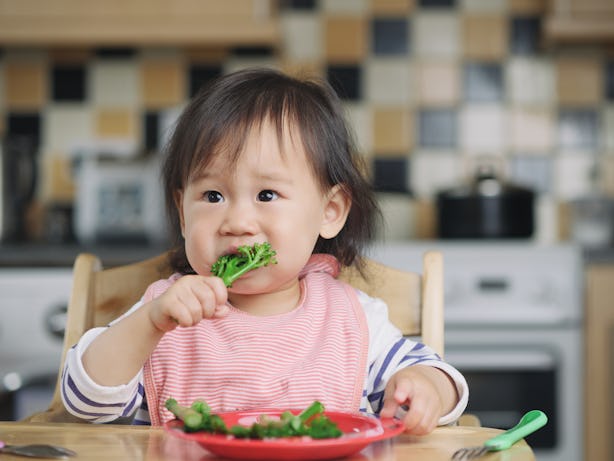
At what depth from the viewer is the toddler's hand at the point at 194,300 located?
853mm

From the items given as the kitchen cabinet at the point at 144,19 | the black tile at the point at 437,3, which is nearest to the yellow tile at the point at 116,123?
the kitchen cabinet at the point at 144,19

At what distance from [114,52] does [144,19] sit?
1.25 feet

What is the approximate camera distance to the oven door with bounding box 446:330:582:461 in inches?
89.5

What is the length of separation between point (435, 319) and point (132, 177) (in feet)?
5.13

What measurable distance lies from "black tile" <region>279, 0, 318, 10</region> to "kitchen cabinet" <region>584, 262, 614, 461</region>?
4.11ft

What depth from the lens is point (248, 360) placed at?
110cm

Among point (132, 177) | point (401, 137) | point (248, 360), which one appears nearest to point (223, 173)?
point (248, 360)

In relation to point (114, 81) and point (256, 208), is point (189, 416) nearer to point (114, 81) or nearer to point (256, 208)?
point (256, 208)

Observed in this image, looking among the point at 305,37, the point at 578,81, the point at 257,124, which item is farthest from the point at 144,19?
the point at 257,124

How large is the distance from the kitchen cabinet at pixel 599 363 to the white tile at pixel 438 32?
3.10 feet

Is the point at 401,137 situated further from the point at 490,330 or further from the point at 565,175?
the point at 490,330

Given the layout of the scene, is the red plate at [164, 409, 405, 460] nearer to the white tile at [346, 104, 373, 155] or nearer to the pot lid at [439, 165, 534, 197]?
the pot lid at [439, 165, 534, 197]

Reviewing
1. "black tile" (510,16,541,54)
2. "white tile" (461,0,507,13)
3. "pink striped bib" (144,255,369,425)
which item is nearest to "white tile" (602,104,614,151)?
"black tile" (510,16,541,54)

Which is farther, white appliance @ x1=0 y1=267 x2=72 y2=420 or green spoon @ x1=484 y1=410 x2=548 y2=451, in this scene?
white appliance @ x1=0 y1=267 x2=72 y2=420
